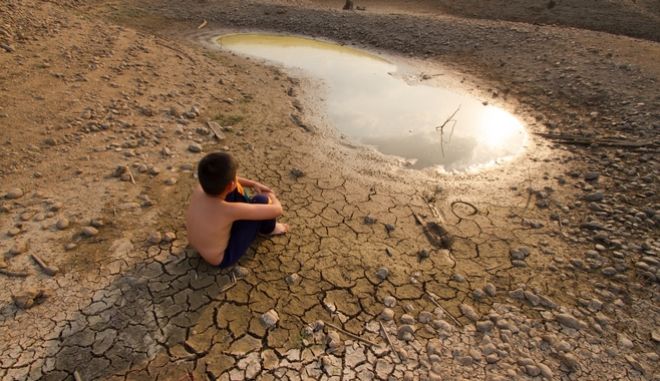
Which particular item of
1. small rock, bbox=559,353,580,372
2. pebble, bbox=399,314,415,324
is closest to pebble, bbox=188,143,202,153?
pebble, bbox=399,314,415,324

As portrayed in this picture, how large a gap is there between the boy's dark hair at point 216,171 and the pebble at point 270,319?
1.08 metres

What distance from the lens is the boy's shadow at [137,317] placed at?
2799 mm

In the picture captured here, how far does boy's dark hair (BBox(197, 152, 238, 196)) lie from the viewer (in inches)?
117

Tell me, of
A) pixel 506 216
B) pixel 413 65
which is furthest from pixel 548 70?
pixel 506 216

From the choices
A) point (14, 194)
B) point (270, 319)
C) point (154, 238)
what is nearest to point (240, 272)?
point (270, 319)

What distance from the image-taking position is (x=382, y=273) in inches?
145

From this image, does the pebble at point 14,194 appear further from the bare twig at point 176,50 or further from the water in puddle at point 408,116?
the bare twig at point 176,50

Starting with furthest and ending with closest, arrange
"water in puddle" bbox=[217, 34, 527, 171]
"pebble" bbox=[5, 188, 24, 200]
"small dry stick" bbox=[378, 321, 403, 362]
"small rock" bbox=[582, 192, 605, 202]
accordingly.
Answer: "water in puddle" bbox=[217, 34, 527, 171], "small rock" bbox=[582, 192, 605, 202], "pebble" bbox=[5, 188, 24, 200], "small dry stick" bbox=[378, 321, 403, 362]

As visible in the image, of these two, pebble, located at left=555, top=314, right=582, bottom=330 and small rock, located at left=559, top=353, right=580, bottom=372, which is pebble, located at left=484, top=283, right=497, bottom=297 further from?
small rock, located at left=559, top=353, right=580, bottom=372

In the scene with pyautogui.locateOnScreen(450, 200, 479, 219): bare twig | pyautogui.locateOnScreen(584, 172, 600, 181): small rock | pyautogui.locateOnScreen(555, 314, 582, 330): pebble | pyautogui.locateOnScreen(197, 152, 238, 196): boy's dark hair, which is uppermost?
pyautogui.locateOnScreen(584, 172, 600, 181): small rock

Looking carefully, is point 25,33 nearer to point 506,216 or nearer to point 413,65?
point 413,65

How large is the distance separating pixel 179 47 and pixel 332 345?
8.13m

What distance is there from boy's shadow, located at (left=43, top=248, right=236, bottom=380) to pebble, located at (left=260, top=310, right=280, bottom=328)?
48 centimetres

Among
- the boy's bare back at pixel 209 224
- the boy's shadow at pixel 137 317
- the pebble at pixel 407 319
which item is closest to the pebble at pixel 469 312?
the pebble at pixel 407 319
